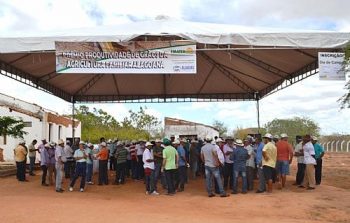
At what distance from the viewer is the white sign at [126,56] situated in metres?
14.8

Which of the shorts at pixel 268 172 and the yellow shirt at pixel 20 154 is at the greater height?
the yellow shirt at pixel 20 154

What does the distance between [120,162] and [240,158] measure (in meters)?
4.98

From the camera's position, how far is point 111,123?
55.4 metres

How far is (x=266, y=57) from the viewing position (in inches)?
722

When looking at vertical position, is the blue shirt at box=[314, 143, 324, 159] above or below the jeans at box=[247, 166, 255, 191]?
above

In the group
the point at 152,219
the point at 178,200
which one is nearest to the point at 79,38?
the point at 178,200

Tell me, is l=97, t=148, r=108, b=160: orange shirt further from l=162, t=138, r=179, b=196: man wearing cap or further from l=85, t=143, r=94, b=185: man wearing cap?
l=162, t=138, r=179, b=196: man wearing cap

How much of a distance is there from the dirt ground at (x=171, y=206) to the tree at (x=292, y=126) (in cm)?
4864

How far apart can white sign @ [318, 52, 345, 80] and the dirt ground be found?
3547mm

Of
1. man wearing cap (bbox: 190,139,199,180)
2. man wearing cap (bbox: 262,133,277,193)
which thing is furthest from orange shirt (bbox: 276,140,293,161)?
man wearing cap (bbox: 190,139,199,180)

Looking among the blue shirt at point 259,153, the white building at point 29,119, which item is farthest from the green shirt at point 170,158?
the white building at point 29,119

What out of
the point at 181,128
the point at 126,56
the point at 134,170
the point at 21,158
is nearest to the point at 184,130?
the point at 181,128

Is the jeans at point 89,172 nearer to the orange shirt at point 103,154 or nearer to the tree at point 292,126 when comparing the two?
the orange shirt at point 103,154

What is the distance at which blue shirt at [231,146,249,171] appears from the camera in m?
14.9
